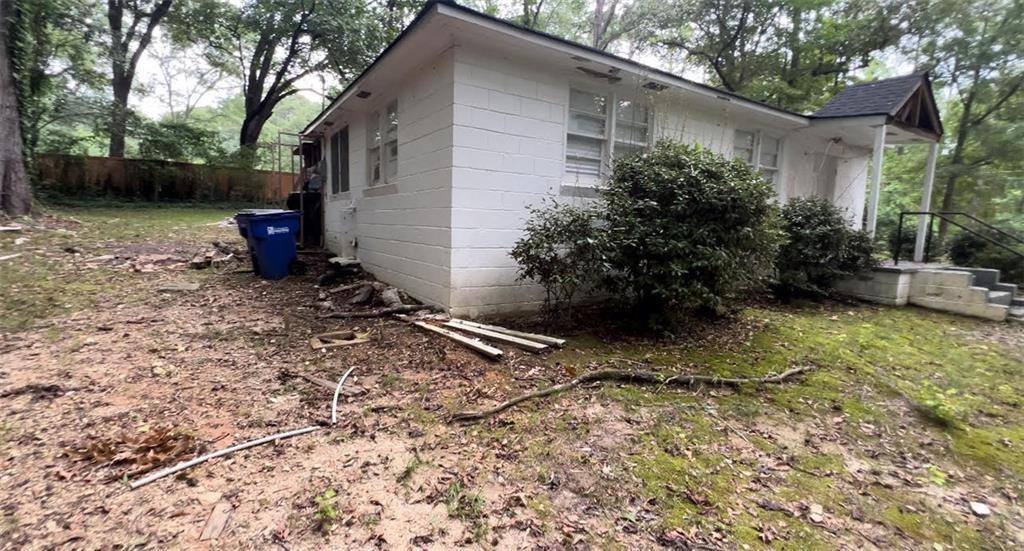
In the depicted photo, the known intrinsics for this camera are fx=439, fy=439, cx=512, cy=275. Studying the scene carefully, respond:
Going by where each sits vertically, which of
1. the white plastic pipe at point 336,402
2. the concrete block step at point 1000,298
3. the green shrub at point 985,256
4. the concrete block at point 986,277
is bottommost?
→ the white plastic pipe at point 336,402

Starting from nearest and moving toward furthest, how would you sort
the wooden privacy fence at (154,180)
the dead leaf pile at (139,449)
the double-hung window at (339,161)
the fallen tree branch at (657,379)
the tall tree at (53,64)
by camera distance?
the dead leaf pile at (139,449) → the fallen tree branch at (657,379) → the double-hung window at (339,161) → the tall tree at (53,64) → the wooden privacy fence at (154,180)

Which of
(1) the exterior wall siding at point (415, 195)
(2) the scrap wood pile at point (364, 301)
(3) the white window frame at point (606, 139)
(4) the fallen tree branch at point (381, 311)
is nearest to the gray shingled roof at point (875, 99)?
(3) the white window frame at point (606, 139)

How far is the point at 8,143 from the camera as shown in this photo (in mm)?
9273

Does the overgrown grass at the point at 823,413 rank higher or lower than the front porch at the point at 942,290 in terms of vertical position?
lower

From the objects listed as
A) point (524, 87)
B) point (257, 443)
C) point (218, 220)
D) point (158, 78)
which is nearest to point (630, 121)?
point (524, 87)

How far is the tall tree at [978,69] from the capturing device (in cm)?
1172

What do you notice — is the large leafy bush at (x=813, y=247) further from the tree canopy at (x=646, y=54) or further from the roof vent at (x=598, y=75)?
the tree canopy at (x=646, y=54)

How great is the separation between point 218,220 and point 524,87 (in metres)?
13.5

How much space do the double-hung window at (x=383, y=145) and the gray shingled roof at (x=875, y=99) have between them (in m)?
7.37

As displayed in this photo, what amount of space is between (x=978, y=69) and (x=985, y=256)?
25.3ft

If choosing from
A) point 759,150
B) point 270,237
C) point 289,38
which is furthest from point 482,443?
point 289,38

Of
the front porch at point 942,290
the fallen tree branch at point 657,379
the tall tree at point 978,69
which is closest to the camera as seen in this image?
the fallen tree branch at point 657,379

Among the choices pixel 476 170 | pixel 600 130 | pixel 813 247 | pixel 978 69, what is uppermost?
pixel 978 69

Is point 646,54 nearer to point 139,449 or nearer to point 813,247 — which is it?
point 813,247
